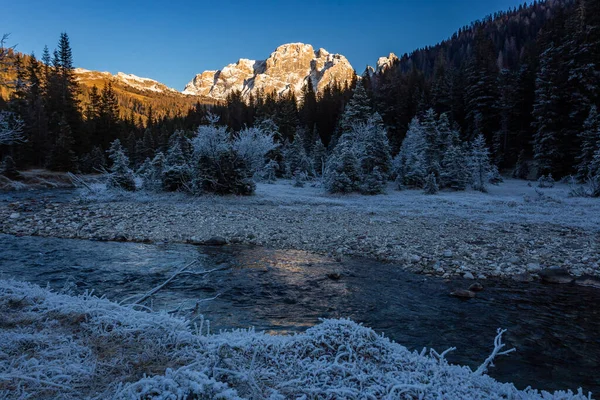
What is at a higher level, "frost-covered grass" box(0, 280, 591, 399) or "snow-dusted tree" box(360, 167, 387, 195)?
"snow-dusted tree" box(360, 167, 387, 195)

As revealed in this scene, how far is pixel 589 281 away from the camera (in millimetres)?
7215

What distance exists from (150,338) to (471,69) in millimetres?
52534

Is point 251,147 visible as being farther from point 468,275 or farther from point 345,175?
point 468,275

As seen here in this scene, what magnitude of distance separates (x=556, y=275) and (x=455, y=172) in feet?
65.1

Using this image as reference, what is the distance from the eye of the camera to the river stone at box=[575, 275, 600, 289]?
707 cm

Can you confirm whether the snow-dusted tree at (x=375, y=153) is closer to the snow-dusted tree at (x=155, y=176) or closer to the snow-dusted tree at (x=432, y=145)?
the snow-dusted tree at (x=432, y=145)

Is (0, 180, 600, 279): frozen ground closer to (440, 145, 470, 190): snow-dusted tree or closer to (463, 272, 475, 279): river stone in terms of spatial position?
(463, 272, 475, 279): river stone

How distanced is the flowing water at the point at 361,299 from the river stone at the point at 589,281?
0.32m

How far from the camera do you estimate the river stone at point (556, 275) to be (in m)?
7.36

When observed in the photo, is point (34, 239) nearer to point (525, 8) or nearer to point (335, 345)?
point (335, 345)

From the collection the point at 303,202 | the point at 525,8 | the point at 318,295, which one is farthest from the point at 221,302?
the point at 525,8

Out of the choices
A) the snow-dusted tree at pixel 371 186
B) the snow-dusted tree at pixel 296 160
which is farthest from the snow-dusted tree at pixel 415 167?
the snow-dusted tree at pixel 296 160

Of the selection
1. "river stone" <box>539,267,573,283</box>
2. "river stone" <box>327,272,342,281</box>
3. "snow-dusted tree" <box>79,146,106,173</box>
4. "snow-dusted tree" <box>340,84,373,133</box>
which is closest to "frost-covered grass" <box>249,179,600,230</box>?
"river stone" <box>539,267,573,283</box>

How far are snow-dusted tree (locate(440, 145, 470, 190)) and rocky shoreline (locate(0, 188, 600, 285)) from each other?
13.1 meters
